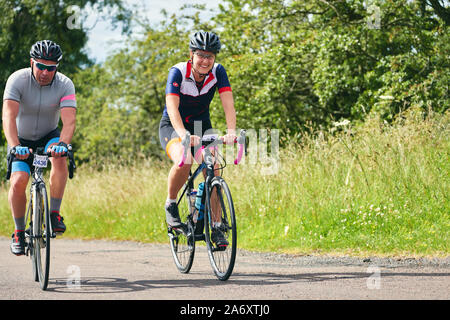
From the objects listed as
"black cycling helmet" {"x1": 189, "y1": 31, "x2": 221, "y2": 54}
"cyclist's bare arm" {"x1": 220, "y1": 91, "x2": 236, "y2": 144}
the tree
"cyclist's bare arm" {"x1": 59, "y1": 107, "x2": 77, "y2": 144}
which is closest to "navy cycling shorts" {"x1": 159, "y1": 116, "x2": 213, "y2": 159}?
"cyclist's bare arm" {"x1": 220, "y1": 91, "x2": 236, "y2": 144}

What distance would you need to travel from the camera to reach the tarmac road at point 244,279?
4988 millimetres

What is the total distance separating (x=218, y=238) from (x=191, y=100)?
4.77ft

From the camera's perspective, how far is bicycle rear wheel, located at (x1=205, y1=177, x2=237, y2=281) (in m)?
5.64

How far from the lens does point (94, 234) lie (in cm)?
1223

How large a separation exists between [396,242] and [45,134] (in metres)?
4.24

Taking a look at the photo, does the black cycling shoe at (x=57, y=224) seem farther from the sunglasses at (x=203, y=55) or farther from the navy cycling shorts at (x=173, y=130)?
the sunglasses at (x=203, y=55)

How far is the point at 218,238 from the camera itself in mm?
5668

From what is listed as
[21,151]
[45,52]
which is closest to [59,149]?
[21,151]

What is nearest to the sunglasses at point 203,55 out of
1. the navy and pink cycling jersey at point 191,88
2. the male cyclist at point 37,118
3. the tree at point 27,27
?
the navy and pink cycling jersey at point 191,88

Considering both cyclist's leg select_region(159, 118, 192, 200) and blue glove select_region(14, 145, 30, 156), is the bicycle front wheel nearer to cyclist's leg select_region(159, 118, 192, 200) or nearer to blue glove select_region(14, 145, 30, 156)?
blue glove select_region(14, 145, 30, 156)

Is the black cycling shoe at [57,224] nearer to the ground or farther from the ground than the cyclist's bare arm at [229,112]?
nearer to the ground
